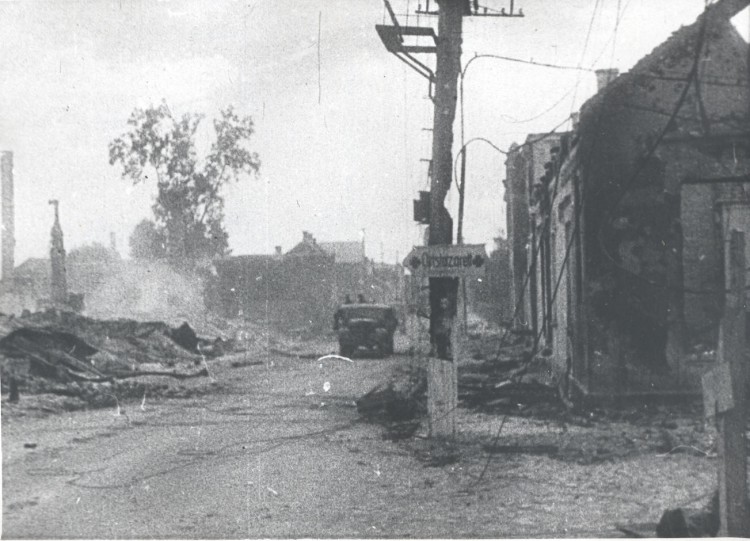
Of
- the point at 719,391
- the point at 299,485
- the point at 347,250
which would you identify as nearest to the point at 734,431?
the point at 719,391

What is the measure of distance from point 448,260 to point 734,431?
4403 millimetres

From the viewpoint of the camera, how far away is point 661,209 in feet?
30.9

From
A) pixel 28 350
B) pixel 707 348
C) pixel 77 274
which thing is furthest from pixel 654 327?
pixel 77 274

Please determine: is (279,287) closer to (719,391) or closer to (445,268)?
(445,268)

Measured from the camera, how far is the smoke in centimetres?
3238

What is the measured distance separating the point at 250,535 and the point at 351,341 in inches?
725

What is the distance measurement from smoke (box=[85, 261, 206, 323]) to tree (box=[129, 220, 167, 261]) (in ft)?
10.7

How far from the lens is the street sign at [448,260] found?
8125 mm

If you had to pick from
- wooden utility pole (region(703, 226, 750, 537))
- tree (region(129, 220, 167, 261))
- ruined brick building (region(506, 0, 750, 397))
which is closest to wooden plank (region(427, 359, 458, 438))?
ruined brick building (region(506, 0, 750, 397))

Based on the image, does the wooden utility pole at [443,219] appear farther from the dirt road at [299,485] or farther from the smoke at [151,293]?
the smoke at [151,293]

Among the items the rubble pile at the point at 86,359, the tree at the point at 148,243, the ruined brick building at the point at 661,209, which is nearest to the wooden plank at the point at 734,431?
the ruined brick building at the point at 661,209

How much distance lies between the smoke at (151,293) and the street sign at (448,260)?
23.8 meters

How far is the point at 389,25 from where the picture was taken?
8961mm

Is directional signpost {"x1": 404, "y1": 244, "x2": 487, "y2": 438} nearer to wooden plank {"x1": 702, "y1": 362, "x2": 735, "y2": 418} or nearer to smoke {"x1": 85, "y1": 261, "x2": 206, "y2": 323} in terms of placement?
wooden plank {"x1": 702, "y1": 362, "x2": 735, "y2": 418}
